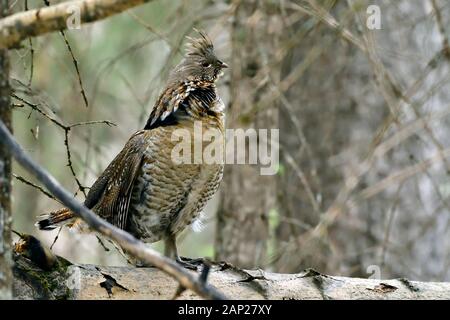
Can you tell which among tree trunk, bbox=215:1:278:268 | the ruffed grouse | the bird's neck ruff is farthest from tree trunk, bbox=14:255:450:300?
tree trunk, bbox=215:1:278:268

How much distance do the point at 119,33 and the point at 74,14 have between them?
635 centimetres

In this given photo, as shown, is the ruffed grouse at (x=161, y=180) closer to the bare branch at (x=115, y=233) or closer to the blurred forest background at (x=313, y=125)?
the blurred forest background at (x=313, y=125)

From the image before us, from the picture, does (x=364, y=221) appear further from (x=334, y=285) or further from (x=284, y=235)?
(x=334, y=285)

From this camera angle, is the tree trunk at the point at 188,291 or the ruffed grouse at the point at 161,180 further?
the ruffed grouse at the point at 161,180

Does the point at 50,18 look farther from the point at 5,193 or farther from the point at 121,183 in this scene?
the point at 121,183

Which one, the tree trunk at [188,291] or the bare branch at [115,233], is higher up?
Answer: the bare branch at [115,233]

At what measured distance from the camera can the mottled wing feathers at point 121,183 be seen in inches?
165

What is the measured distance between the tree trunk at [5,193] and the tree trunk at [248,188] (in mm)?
3129

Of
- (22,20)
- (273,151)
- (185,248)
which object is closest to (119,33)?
(185,248)

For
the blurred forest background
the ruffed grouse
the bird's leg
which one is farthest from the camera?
the blurred forest background

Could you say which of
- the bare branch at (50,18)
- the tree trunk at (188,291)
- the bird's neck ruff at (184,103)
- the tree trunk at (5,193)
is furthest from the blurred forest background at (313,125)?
the bare branch at (50,18)

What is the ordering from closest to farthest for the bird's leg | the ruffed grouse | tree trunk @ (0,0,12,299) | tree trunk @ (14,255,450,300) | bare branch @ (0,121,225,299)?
bare branch @ (0,121,225,299)
tree trunk @ (0,0,12,299)
tree trunk @ (14,255,450,300)
the bird's leg
the ruffed grouse

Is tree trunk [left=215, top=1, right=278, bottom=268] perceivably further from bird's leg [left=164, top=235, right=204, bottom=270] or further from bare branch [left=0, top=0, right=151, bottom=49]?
bare branch [left=0, top=0, right=151, bottom=49]

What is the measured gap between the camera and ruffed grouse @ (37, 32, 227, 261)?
4.14 m
